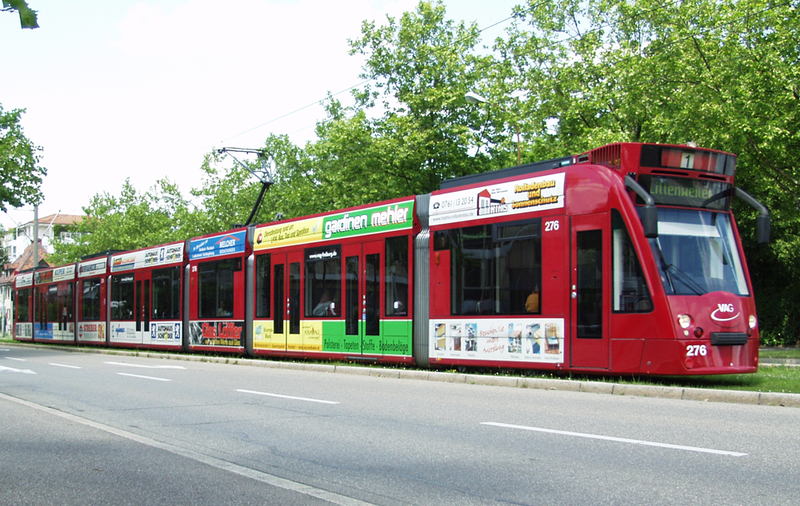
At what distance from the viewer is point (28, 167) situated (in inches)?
1384

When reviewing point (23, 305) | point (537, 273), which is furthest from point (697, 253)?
point (23, 305)

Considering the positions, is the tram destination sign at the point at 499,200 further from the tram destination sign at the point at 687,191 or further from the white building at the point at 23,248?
the white building at the point at 23,248

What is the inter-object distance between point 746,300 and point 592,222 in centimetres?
253

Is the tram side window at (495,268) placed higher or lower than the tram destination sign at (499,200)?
lower

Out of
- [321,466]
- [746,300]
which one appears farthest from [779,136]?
[321,466]

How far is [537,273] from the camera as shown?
13.0 meters

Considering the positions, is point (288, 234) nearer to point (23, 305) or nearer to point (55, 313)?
point (55, 313)

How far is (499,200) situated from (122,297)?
18763mm

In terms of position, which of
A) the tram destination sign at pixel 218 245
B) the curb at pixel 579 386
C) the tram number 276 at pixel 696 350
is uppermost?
the tram destination sign at pixel 218 245

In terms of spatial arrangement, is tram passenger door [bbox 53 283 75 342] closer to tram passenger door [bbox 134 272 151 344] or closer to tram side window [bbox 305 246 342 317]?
tram passenger door [bbox 134 272 151 344]

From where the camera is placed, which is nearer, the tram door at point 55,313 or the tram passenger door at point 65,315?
the tram passenger door at point 65,315

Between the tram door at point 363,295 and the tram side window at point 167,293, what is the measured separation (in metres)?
9.21

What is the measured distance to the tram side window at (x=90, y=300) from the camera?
99.6 ft

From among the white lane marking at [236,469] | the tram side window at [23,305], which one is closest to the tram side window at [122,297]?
the tram side window at [23,305]
